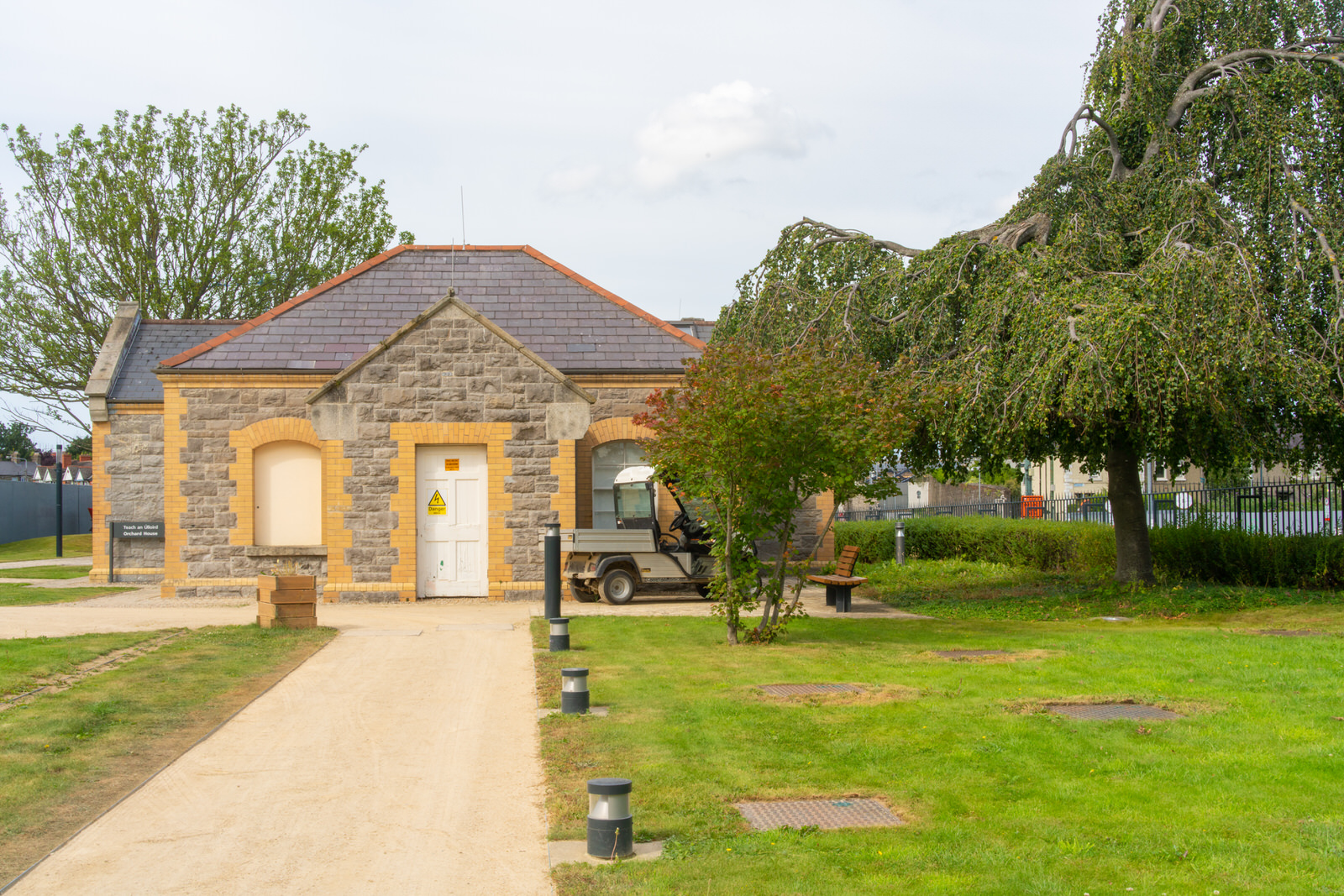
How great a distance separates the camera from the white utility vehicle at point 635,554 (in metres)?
17.5

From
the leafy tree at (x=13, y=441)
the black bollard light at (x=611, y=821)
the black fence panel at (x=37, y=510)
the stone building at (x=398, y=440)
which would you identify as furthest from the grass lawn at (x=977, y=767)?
the leafy tree at (x=13, y=441)

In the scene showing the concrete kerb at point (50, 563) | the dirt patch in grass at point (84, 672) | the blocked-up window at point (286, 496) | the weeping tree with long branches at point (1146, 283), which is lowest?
the concrete kerb at point (50, 563)

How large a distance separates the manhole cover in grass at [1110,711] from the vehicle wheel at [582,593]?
34.5 ft

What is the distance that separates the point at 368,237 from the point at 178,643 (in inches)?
1083

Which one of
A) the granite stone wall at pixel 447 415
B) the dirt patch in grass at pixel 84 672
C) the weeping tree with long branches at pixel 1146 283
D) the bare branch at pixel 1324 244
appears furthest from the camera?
the granite stone wall at pixel 447 415

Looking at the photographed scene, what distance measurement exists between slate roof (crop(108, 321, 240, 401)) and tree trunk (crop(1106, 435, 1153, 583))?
1758 cm

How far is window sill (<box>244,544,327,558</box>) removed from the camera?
61.7ft

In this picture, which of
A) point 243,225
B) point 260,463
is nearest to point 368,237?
point 243,225

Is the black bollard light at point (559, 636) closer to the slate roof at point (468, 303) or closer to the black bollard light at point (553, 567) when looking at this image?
the black bollard light at point (553, 567)

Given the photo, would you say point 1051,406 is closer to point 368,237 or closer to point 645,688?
point 645,688

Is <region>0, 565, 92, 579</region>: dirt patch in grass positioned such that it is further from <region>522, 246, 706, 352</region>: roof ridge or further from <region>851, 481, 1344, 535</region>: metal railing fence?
<region>851, 481, 1344, 535</region>: metal railing fence

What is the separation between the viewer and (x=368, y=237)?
37906mm

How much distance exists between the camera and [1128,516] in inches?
668

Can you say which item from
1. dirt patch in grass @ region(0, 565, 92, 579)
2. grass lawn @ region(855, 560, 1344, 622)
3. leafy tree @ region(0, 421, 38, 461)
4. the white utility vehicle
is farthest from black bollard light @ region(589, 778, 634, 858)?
leafy tree @ region(0, 421, 38, 461)
